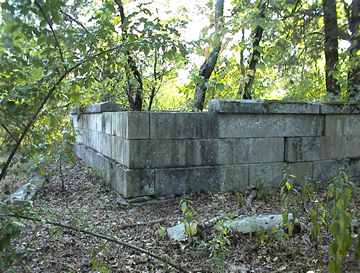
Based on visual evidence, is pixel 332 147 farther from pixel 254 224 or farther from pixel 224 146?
pixel 254 224

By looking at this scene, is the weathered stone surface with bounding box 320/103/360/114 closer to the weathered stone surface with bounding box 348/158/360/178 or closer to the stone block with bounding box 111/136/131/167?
the weathered stone surface with bounding box 348/158/360/178

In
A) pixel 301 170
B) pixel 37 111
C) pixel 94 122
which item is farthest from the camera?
pixel 94 122

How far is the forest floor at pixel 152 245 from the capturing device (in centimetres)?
267

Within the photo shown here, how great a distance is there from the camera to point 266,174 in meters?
5.15

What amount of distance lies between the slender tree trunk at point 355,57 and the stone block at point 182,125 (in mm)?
2195

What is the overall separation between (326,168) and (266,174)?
1.18 metres

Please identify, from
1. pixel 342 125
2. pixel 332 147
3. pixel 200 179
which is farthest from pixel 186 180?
pixel 342 125

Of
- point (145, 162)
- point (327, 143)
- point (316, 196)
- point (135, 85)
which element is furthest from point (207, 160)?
point (135, 85)

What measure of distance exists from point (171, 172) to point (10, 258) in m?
2.93

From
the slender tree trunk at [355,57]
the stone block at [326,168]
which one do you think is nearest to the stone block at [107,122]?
the stone block at [326,168]

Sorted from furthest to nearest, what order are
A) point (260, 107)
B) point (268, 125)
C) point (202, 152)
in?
point (268, 125) < point (260, 107) < point (202, 152)

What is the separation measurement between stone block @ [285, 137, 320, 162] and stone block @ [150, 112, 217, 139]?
1286 millimetres

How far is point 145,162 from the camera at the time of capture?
4.46 m

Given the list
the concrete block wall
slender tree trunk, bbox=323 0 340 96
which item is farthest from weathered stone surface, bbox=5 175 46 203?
slender tree trunk, bbox=323 0 340 96
